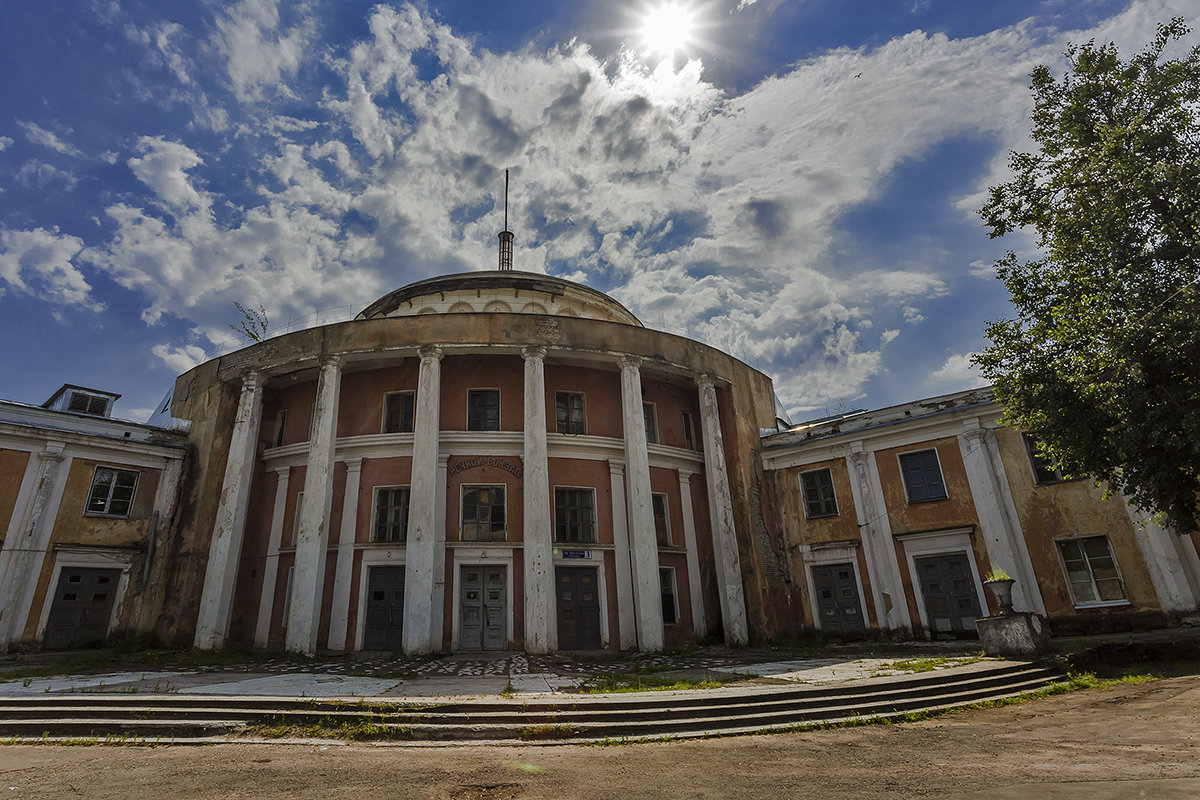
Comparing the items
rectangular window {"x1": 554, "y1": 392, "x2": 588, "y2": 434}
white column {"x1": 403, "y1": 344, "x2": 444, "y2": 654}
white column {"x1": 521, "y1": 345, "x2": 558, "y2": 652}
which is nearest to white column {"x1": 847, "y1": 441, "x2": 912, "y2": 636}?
rectangular window {"x1": 554, "y1": 392, "x2": 588, "y2": 434}

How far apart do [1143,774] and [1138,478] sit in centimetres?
953

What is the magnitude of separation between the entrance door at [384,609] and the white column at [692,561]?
29.9ft

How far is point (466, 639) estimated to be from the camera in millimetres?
17281

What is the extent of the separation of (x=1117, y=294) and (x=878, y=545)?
1012cm

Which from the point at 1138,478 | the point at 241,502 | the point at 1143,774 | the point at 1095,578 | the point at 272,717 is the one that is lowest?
the point at 1143,774

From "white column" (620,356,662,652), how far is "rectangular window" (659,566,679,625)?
33.0 inches

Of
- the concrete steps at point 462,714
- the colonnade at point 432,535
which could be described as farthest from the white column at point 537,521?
the concrete steps at point 462,714

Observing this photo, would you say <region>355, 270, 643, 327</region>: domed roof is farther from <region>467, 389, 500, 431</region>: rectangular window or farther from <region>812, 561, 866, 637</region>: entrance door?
<region>812, 561, 866, 637</region>: entrance door

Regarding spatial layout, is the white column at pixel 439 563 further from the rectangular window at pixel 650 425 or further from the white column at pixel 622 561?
the rectangular window at pixel 650 425

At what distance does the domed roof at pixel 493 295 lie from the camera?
23.7 metres

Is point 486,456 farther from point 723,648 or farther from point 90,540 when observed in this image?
point 90,540

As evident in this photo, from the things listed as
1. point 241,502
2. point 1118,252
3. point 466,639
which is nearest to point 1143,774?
point 1118,252

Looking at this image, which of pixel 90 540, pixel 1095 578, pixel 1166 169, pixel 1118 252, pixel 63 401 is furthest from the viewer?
pixel 63 401

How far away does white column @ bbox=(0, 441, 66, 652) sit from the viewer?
16844 millimetres
